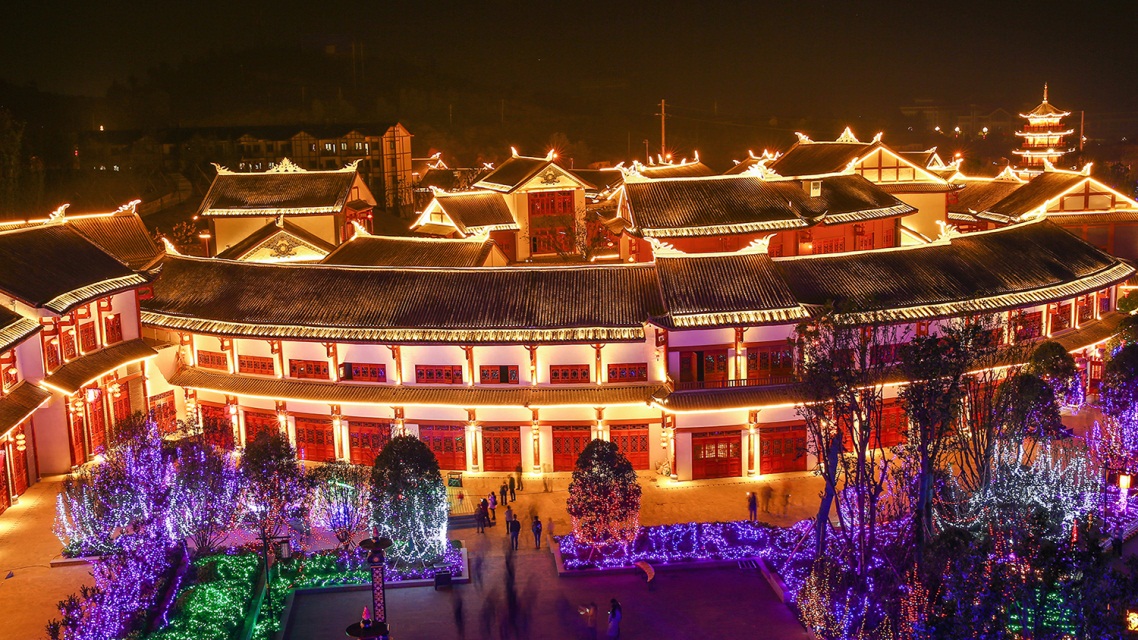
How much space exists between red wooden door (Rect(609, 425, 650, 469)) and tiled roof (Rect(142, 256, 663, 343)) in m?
3.06

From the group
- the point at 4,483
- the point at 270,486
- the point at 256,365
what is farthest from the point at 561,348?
the point at 4,483

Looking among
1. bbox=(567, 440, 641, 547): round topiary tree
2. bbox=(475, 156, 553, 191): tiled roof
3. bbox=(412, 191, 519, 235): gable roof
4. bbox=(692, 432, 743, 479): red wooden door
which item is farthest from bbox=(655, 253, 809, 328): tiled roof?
bbox=(475, 156, 553, 191): tiled roof

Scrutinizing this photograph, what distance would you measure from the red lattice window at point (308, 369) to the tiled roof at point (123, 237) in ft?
47.4

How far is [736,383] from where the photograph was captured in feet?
110

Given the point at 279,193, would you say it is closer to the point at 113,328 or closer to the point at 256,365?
the point at 113,328

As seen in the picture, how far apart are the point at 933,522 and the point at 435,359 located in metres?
16.3

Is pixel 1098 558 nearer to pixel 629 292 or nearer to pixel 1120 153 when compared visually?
pixel 629 292

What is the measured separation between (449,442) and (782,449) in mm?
10651

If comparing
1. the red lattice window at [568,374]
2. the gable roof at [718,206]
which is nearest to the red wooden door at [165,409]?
the red lattice window at [568,374]

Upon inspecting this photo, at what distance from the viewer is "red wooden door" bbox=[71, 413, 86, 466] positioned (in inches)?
1387

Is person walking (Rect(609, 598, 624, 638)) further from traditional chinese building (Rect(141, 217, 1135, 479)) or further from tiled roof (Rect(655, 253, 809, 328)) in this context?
tiled roof (Rect(655, 253, 809, 328))

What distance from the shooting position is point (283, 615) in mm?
25609

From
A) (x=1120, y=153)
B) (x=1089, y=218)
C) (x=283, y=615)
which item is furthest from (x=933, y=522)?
(x=1120, y=153)

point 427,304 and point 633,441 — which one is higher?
point 427,304
